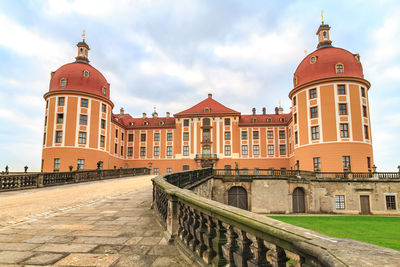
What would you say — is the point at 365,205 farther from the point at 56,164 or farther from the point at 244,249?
the point at 56,164

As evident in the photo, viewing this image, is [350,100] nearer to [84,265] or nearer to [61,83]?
[84,265]

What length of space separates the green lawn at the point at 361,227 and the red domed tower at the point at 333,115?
5998mm

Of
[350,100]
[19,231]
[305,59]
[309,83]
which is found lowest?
[19,231]

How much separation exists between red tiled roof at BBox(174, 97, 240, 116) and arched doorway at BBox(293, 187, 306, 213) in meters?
16.3

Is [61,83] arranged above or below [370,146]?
above

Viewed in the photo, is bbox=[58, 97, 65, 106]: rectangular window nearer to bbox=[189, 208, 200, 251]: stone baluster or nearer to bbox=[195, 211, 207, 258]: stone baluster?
bbox=[189, 208, 200, 251]: stone baluster

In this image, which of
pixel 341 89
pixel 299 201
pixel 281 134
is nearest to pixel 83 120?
pixel 299 201

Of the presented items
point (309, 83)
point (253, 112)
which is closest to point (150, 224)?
point (309, 83)

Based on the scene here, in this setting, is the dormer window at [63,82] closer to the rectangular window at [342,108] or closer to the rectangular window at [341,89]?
the rectangular window at [341,89]

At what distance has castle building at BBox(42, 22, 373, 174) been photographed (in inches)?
1120

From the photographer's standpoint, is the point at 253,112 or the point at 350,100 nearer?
the point at 350,100

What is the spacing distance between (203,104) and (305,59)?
56.4ft

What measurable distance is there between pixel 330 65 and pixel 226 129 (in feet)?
56.5

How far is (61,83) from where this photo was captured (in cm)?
3180
